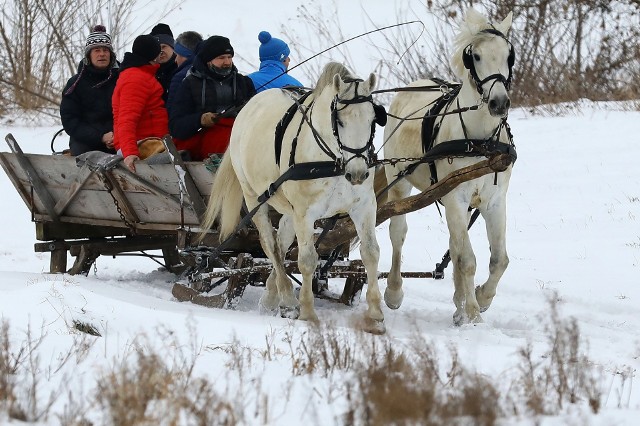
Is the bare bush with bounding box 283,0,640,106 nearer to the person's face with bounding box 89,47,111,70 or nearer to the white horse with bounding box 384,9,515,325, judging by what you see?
the person's face with bounding box 89,47,111,70

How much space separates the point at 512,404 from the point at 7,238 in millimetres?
9646

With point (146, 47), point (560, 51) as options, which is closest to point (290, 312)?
point (146, 47)

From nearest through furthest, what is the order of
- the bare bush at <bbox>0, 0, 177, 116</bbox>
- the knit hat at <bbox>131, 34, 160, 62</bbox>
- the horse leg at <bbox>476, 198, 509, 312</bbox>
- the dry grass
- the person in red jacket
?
the dry grass < the horse leg at <bbox>476, 198, 509, 312</bbox> < the person in red jacket < the knit hat at <bbox>131, 34, 160, 62</bbox> < the bare bush at <bbox>0, 0, 177, 116</bbox>

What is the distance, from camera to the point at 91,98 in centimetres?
880

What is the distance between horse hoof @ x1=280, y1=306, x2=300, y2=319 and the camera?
7109mm

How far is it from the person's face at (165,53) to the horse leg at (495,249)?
3677 mm

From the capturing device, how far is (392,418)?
327 cm

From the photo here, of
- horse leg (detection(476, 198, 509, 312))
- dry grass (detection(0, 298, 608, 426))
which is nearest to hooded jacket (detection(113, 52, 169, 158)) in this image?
horse leg (detection(476, 198, 509, 312))

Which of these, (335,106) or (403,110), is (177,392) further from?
(403,110)

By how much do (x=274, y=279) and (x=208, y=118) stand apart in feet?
4.61

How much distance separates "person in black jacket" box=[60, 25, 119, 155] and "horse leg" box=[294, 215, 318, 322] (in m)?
2.68

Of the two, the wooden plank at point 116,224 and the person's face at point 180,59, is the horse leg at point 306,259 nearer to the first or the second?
the wooden plank at point 116,224

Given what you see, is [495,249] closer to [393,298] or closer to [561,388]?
[393,298]

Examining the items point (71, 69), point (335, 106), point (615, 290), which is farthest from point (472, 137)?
point (71, 69)
